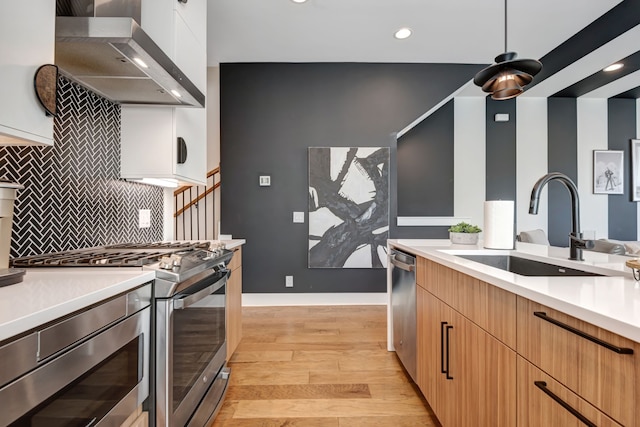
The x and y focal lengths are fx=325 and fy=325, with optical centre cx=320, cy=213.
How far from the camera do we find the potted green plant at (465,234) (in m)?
2.13

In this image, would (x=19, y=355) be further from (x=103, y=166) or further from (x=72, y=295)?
(x=103, y=166)

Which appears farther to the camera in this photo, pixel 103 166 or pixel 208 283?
pixel 103 166

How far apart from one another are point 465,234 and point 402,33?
232 centimetres

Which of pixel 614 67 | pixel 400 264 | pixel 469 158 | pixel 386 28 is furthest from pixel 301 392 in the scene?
pixel 614 67

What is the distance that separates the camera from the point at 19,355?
623 millimetres

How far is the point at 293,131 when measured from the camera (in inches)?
157

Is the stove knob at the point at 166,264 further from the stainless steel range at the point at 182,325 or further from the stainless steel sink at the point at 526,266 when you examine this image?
the stainless steel sink at the point at 526,266

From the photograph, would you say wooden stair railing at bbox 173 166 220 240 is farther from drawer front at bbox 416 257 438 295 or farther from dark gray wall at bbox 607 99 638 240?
dark gray wall at bbox 607 99 638 240

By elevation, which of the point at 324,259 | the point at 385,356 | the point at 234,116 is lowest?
the point at 385,356

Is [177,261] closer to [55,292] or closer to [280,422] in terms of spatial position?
[55,292]

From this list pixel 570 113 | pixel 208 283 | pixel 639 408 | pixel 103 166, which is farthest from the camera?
pixel 570 113

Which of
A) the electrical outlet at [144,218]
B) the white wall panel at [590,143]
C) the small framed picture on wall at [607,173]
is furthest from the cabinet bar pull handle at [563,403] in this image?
the small framed picture on wall at [607,173]

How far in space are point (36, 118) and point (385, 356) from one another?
253 cm

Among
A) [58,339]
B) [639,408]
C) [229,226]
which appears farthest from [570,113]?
[58,339]
